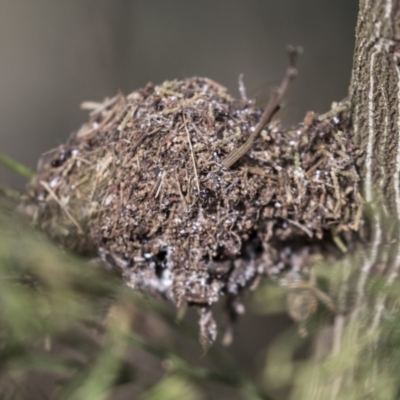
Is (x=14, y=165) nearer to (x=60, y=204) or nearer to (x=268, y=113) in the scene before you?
(x=60, y=204)

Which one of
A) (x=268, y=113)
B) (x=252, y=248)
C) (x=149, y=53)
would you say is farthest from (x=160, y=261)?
(x=149, y=53)

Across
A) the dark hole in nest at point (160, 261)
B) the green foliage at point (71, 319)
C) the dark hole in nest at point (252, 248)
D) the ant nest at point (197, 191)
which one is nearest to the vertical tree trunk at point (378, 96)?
the ant nest at point (197, 191)

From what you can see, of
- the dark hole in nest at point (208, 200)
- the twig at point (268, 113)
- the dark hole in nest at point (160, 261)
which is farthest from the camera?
the dark hole in nest at point (160, 261)

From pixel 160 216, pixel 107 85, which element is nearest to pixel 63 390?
pixel 160 216

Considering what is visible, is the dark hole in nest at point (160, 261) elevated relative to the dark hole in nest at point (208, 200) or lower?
lower

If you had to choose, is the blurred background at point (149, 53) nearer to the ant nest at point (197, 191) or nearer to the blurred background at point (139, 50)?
the blurred background at point (139, 50)
